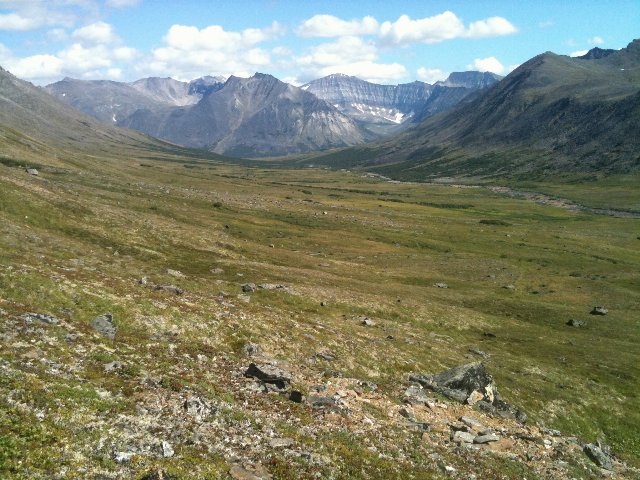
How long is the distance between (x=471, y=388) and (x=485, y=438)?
8.62 m

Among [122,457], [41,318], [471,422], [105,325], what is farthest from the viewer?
[105,325]

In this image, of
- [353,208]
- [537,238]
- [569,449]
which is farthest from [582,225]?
[569,449]

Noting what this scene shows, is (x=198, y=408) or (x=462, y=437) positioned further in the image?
(x=462, y=437)

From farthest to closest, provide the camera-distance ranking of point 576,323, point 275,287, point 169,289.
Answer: point 576,323 < point 275,287 < point 169,289

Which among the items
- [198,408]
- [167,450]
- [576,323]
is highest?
[167,450]

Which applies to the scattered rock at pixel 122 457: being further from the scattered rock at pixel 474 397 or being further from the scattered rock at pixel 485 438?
the scattered rock at pixel 474 397

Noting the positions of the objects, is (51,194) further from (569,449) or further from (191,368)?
(569,449)

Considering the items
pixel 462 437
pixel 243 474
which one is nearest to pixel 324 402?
pixel 462 437

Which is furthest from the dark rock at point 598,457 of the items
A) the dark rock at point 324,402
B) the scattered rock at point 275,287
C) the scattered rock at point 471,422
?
the scattered rock at point 275,287

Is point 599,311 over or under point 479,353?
under

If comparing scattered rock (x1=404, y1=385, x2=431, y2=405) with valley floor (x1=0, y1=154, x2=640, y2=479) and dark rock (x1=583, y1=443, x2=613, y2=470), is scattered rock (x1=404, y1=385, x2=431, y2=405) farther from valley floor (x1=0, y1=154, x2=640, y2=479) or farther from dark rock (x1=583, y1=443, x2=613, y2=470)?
dark rock (x1=583, y1=443, x2=613, y2=470)

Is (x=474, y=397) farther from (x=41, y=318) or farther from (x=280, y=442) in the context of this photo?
(x=41, y=318)

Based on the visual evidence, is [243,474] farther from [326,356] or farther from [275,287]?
[275,287]

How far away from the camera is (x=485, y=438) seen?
27.0 m
